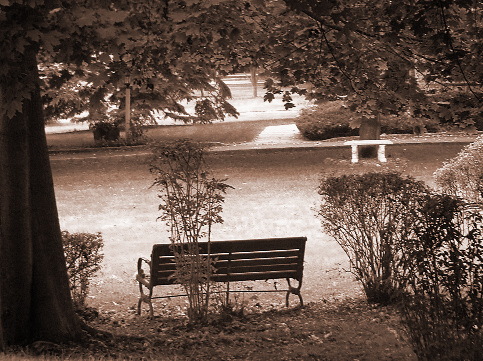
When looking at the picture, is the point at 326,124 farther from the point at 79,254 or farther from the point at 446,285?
the point at 446,285

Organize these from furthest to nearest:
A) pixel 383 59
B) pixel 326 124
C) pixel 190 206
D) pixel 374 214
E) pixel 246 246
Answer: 1. pixel 326 124
2. pixel 383 59
3. pixel 246 246
4. pixel 374 214
5. pixel 190 206

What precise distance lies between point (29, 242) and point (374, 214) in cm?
408

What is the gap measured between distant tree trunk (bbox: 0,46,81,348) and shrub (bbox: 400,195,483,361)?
12.2 ft

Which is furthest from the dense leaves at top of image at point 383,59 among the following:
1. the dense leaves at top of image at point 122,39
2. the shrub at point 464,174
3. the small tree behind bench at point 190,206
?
the shrub at point 464,174

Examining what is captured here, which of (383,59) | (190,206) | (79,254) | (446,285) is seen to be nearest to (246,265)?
(190,206)

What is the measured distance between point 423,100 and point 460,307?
392cm

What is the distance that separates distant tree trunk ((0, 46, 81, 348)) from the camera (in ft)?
21.9

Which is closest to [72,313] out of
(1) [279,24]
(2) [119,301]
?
(2) [119,301]

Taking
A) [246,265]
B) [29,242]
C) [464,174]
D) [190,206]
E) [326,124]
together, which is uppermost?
[326,124]

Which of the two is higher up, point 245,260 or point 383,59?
point 383,59

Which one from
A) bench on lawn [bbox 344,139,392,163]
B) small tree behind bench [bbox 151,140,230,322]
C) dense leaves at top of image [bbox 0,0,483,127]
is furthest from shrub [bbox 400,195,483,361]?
bench on lawn [bbox 344,139,392,163]

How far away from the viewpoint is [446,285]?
16.0 ft

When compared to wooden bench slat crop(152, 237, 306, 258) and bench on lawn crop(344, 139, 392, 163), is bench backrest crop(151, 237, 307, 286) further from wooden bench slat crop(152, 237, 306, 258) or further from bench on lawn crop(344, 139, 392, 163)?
bench on lawn crop(344, 139, 392, 163)

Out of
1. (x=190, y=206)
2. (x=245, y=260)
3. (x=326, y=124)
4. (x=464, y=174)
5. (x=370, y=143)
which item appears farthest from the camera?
(x=326, y=124)
